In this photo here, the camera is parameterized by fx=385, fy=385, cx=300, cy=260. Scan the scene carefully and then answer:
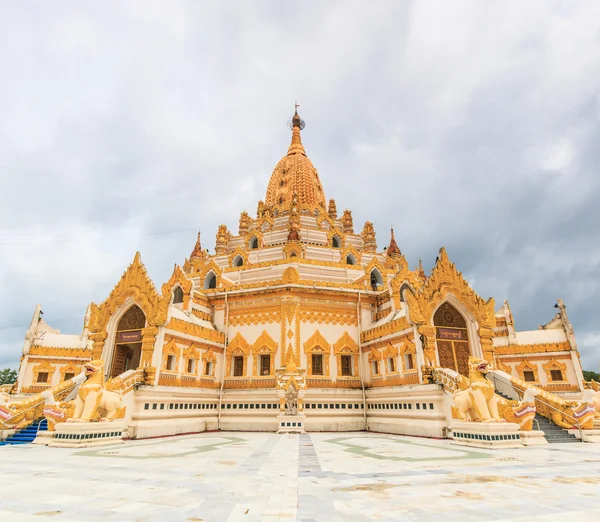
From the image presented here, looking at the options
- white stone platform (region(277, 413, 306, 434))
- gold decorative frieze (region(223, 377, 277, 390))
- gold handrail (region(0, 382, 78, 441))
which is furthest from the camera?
gold decorative frieze (region(223, 377, 277, 390))

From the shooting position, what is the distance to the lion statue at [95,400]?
14008 mm

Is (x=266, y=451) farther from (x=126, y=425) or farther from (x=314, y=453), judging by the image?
(x=126, y=425)

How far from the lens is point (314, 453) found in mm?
11555

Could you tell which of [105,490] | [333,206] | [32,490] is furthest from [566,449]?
[333,206]

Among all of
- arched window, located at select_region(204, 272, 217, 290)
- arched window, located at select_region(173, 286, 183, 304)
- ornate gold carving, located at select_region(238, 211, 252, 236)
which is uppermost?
ornate gold carving, located at select_region(238, 211, 252, 236)

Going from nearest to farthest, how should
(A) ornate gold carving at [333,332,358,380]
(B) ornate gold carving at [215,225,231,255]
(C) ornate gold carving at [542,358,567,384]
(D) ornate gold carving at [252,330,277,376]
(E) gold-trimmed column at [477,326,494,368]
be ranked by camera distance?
(E) gold-trimmed column at [477,326,494,368] < (D) ornate gold carving at [252,330,277,376] < (A) ornate gold carving at [333,332,358,380] < (C) ornate gold carving at [542,358,567,384] < (B) ornate gold carving at [215,225,231,255]

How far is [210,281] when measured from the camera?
28156mm

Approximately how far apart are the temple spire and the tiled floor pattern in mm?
33676

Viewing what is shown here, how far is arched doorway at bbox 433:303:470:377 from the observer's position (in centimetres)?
1906

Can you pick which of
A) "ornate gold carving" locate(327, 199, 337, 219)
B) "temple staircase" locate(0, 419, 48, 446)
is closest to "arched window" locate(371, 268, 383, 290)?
"ornate gold carving" locate(327, 199, 337, 219)

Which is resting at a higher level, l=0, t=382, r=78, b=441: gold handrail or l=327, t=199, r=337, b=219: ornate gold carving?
l=327, t=199, r=337, b=219: ornate gold carving

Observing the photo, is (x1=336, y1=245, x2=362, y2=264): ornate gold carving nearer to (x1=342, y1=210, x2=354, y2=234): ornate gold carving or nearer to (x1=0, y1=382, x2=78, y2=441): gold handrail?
(x1=342, y1=210, x2=354, y2=234): ornate gold carving

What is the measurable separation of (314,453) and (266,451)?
5.08 ft

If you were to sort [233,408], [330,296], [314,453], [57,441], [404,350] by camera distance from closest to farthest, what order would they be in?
[314,453] → [57,441] → [404,350] → [233,408] → [330,296]
